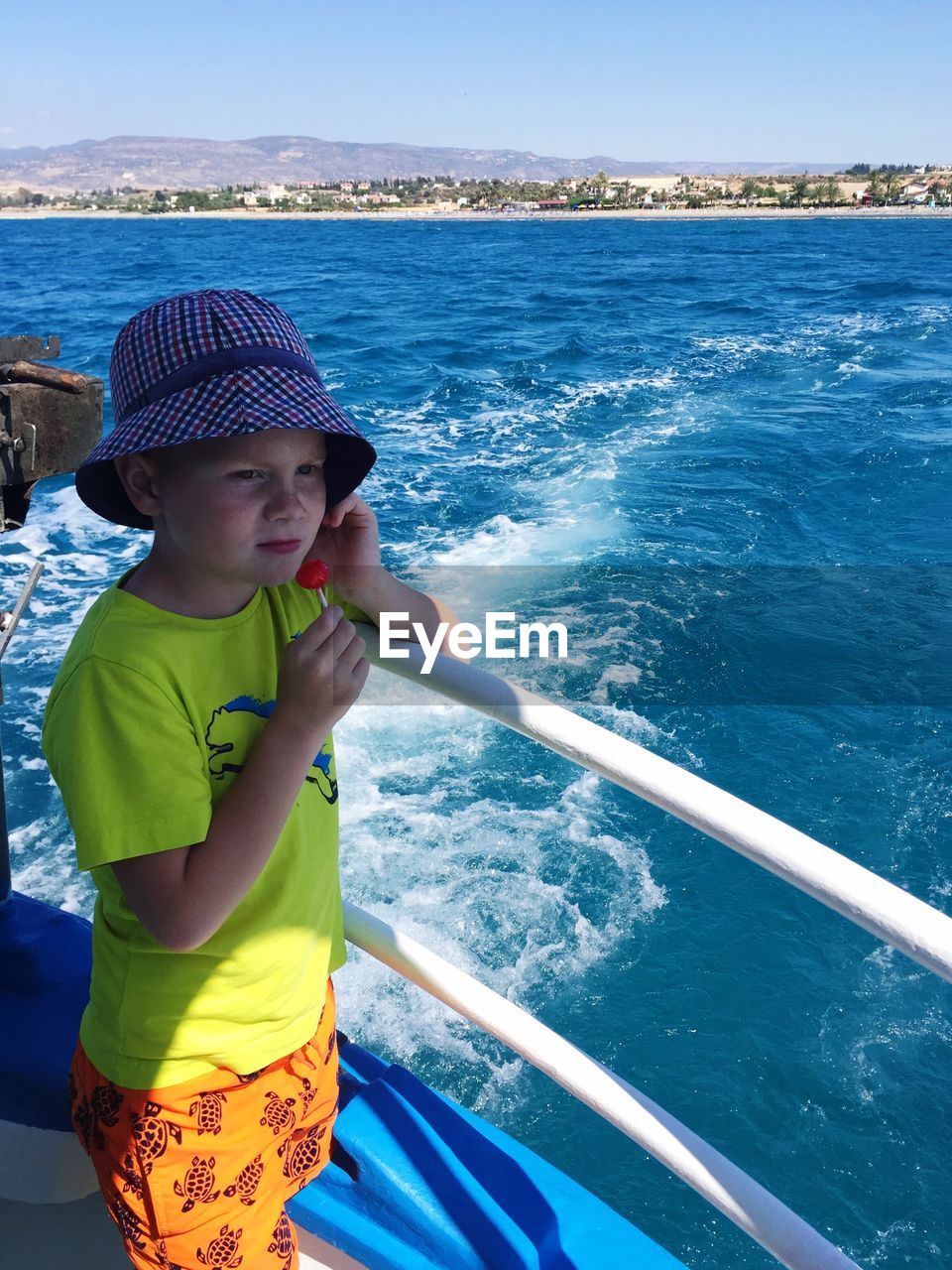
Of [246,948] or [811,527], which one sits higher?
[246,948]

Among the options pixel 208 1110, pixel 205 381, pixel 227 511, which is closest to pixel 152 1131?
pixel 208 1110

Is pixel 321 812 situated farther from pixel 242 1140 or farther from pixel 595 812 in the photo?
pixel 595 812

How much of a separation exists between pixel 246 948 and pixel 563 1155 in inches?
106

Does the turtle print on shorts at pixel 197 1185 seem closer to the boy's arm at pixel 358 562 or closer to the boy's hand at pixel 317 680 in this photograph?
the boy's hand at pixel 317 680

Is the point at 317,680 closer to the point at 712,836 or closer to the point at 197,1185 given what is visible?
the point at 712,836

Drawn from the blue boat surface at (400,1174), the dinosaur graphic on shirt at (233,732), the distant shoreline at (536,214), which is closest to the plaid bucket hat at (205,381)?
the dinosaur graphic on shirt at (233,732)

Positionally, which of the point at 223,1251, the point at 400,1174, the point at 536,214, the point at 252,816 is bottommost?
the point at 400,1174

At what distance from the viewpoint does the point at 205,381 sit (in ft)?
2.82

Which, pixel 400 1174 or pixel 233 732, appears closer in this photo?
pixel 233 732

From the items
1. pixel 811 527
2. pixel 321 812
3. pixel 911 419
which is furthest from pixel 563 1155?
pixel 911 419

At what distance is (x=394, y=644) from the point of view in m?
1.04

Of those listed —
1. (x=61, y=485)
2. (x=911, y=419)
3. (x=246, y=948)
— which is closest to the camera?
(x=246, y=948)

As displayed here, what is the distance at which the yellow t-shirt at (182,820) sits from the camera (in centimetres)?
81

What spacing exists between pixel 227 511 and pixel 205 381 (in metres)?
0.11
